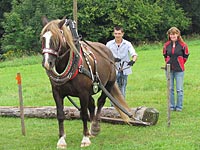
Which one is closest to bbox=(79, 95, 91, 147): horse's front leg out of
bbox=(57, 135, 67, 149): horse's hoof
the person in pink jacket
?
bbox=(57, 135, 67, 149): horse's hoof

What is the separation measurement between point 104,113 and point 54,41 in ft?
11.0

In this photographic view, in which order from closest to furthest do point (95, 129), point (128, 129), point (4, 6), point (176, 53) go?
point (95, 129) < point (128, 129) < point (176, 53) < point (4, 6)

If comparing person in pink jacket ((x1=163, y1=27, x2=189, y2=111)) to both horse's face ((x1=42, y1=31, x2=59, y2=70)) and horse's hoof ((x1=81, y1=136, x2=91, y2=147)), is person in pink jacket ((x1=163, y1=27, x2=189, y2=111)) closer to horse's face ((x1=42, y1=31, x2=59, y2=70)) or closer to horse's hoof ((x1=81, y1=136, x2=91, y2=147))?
horse's hoof ((x1=81, y1=136, x2=91, y2=147))

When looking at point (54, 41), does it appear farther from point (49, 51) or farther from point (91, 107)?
point (91, 107)

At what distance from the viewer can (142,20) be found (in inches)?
1767

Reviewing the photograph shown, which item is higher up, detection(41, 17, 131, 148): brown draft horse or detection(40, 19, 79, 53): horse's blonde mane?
detection(40, 19, 79, 53): horse's blonde mane

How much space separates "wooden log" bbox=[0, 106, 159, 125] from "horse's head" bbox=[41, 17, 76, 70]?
106 inches

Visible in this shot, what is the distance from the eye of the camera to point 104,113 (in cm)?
979

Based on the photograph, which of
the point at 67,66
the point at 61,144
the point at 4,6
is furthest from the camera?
the point at 4,6

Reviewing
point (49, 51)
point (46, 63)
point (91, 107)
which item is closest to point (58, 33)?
point (49, 51)

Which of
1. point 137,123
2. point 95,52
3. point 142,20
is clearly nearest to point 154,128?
point 137,123

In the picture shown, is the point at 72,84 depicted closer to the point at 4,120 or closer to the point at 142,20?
the point at 4,120

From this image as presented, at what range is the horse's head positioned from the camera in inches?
262

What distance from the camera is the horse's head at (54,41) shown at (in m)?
6.66
